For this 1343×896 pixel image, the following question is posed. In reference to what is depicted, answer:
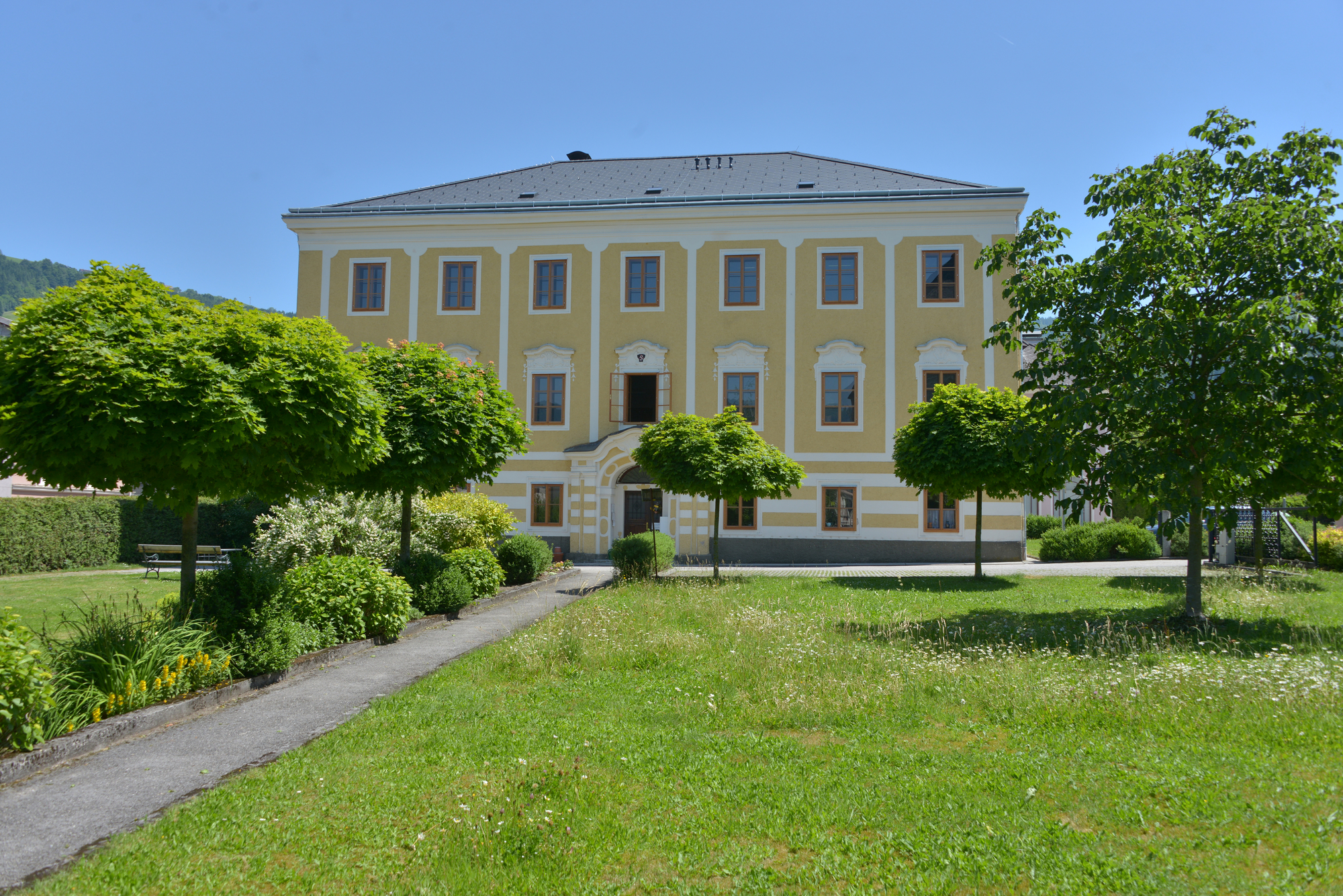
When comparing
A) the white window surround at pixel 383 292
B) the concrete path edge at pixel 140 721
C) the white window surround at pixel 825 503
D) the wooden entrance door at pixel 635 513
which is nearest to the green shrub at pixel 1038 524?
the white window surround at pixel 825 503

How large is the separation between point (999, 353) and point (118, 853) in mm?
25943

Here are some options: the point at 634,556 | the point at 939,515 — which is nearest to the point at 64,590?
the point at 634,556

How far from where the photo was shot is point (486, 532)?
61.7 feet

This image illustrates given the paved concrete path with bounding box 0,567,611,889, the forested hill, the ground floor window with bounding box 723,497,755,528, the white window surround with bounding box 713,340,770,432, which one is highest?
the forested hill

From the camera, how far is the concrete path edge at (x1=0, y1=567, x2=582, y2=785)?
5672 mm

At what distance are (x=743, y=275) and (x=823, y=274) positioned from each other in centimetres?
264

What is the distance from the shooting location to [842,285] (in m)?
27.2

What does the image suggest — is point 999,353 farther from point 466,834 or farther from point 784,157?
point 466,834

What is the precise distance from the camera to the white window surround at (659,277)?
91.4ft

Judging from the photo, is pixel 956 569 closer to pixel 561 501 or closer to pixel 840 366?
pixel 840 366

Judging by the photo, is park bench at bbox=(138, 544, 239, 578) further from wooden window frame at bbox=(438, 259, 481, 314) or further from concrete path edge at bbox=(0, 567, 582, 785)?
wooden window frame at bbox=(438, 259, 481, 314)

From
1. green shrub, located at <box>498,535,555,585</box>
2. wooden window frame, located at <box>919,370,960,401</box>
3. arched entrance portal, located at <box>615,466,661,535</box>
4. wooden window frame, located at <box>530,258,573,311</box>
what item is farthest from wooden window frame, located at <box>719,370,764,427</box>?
green shrub, located at <box>498,535,555,585</box>

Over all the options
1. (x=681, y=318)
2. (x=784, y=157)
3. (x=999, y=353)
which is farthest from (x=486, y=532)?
(x=784, y=157)

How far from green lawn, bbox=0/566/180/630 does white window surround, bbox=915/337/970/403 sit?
69.4ft
